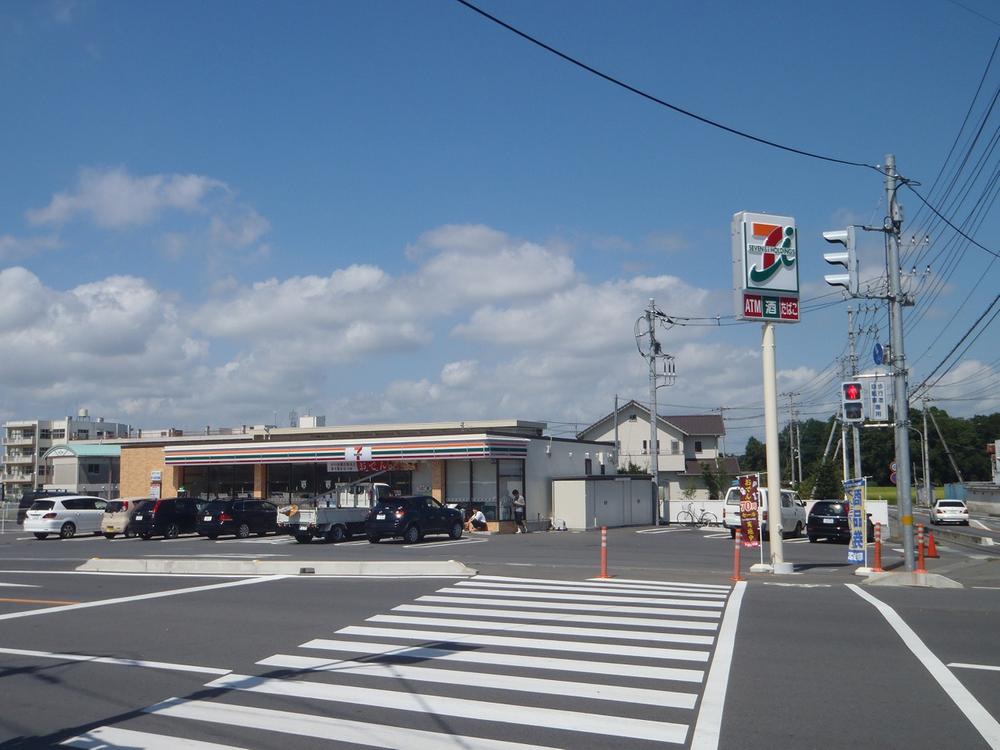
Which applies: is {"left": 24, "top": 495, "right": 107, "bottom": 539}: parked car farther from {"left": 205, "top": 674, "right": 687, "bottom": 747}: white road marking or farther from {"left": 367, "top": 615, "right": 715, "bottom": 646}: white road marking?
{"left": 205, "top": 674, "right": 687, "bottom": 747}: white road marking

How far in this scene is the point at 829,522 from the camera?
109 feet

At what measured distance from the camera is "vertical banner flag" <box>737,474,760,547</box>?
2203cm

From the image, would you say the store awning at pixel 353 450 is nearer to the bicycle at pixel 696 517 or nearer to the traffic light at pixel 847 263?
the bicycle at pixel 696 517

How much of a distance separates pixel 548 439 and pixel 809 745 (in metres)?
36.8

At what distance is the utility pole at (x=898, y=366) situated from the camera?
20094 mm

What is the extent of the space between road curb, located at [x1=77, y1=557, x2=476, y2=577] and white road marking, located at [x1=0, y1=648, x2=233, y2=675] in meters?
9.02

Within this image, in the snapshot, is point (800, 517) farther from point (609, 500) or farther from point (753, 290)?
point (753, 290)

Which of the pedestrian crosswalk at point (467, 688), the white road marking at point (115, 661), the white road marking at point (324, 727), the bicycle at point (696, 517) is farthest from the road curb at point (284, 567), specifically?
the bicycle at point (696, 517)

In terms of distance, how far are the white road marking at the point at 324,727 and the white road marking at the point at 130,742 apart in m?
0.54

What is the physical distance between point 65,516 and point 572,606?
1224 inches

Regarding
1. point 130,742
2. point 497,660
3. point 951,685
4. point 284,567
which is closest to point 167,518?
point 284,567

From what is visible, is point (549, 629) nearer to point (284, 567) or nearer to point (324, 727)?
point (324, 727)

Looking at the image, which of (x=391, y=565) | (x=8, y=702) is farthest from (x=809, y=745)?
(x=391, y=565)

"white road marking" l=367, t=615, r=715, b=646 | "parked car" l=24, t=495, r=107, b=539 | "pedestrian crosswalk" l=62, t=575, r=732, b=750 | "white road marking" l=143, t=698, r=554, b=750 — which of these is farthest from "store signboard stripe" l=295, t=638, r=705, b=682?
"parked car" l=24, t=495, r=107, b=539
